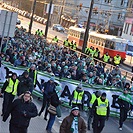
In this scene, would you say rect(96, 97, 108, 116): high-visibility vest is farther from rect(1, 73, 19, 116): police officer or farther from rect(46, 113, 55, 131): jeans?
rect(1, 73, 19, 116): police officer

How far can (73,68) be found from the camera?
19.5m

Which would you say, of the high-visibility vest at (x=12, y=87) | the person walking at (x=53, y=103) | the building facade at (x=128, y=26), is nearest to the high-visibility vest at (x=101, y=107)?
the person walking at (x=53, y=103)

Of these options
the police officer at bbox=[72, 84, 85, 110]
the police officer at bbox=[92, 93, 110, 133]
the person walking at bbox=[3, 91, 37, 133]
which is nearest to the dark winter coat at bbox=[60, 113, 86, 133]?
the person walking at bbox=[3, 91, 37, 133]

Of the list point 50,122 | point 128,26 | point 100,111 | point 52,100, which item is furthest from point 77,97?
point 128,26

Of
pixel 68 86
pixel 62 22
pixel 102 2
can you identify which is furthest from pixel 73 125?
pixel 62 22

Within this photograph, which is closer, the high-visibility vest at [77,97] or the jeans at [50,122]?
the jeans at [50,122]

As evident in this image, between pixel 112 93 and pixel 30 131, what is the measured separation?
5211 millimetres

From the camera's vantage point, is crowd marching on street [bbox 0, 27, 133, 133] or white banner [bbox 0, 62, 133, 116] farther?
white banner [bbox 0, 62, 133, 116]

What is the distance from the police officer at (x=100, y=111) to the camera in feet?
41.6

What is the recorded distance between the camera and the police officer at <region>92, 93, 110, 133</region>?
12672mm

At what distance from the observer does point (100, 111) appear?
12.7 m

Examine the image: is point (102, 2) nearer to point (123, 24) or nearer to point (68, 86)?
point (123, 24)

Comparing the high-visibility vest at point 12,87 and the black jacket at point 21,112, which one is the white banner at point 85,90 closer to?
the high-visibility vest at point 12,87

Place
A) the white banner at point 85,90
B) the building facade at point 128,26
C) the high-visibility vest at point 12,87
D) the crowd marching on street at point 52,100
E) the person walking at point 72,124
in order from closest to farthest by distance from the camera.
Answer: the person walking at point 72,124 < the crowd marching on street at point 52,100 < the high-visibility vest at point 12,87 < the white banner at point 85,90 < the building facade at point 128,26
